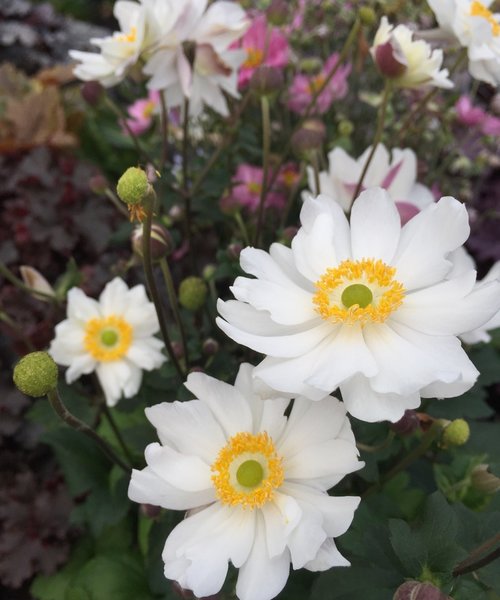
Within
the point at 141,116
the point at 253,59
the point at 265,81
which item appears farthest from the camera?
the point at 141,116

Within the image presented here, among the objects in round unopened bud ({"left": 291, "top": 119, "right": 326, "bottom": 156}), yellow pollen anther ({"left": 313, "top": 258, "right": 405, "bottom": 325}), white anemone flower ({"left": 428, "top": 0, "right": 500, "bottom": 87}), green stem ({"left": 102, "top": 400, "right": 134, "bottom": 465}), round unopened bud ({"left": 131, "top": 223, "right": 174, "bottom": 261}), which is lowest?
green stem ({"left": 102, "top": 400, "right": 134, "bottom": 465})

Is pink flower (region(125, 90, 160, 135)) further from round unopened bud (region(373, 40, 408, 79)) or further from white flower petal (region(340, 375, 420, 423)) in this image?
white flower petal (region(340, 375, 420, 423))

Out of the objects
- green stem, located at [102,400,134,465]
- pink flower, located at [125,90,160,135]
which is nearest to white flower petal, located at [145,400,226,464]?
green stem, located at [102,400,134,465]

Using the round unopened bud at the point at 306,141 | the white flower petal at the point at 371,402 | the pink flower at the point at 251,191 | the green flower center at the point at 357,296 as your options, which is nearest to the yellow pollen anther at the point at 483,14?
the round unopened bud at the point at 306,141

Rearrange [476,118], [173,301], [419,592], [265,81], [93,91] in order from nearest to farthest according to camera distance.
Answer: [419,592]
[173,301]
[265,81]
[93,91]
[476,118]

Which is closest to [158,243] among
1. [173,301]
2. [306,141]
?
[173,301]

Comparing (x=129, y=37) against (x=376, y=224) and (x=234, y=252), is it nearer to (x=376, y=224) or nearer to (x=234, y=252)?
(x=234, y=252)

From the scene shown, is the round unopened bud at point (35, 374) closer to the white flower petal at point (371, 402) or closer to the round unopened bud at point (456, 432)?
the white flower petal at point (371, 402)
